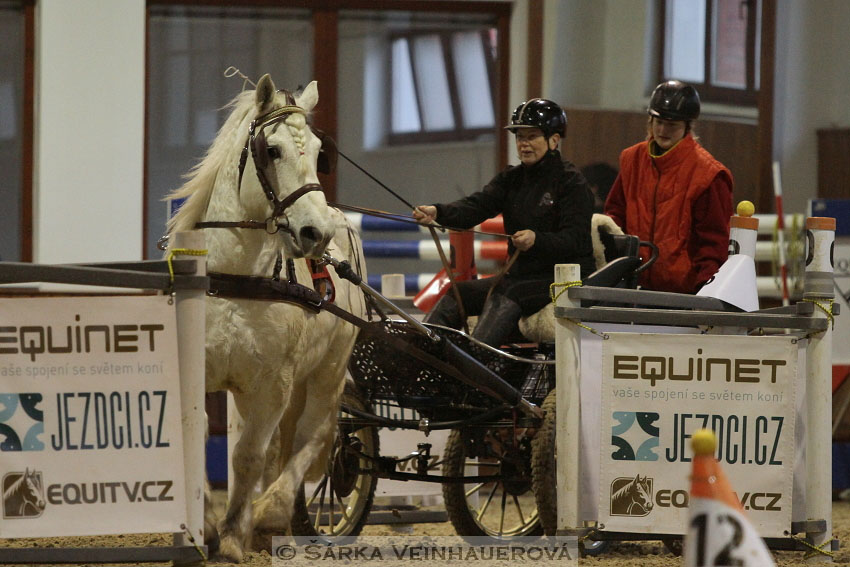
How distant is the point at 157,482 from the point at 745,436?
1.96 metres

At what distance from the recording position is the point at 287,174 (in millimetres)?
3965

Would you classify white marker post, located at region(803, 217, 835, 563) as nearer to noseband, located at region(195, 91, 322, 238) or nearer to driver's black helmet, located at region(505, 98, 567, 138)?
driver's black helmet, located at region(505, 98, 567, 138)

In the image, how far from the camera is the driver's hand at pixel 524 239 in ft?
15.7

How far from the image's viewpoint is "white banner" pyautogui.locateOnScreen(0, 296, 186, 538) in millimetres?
3430

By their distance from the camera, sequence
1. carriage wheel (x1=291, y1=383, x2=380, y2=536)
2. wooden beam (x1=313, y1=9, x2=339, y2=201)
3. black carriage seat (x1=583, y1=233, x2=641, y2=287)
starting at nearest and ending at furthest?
black carriage seat (x1=583, y1=233, x2=641, y2=287)
carriage wheel (x1=291, y1=383, x2=380, y2=536)
wooden beam (x1=313, y1=9, x2=339, y2=201)

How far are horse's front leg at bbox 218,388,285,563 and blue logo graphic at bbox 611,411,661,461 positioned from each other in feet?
3.79

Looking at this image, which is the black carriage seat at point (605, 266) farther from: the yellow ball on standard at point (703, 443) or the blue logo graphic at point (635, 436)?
the yellow ball on standard at point (703, 443)

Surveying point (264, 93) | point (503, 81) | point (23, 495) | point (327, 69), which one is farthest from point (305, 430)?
point (503, 81)

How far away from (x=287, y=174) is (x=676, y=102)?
6.69 ft

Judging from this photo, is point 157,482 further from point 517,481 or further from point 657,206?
point 657,206

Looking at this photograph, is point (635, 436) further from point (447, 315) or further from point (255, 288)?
point (255, 288)

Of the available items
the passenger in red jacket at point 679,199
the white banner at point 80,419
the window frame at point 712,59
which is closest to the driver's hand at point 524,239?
the passenger in red jacket at point 679,199

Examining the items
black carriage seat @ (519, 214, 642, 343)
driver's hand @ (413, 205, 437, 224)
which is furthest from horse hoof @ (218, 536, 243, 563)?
driver's hand @ (413, 205, 437, 224)

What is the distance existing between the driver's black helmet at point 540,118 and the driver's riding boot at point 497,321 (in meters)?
0.73
